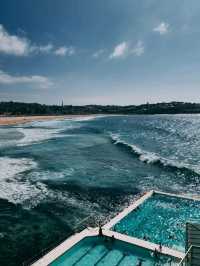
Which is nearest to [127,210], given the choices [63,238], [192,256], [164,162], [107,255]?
[63,238]

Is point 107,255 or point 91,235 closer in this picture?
point 107,255

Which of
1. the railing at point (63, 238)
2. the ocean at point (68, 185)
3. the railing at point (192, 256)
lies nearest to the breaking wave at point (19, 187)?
the ocean at point (68, 185)

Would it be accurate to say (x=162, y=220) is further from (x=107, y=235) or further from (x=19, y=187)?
(x=19, y=187)

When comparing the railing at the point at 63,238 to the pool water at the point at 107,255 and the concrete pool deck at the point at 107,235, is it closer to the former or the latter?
the concrete pool deck at the point at 107,235

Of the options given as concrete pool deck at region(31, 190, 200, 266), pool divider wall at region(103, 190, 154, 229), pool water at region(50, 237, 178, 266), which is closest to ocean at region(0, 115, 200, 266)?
pool divider wall at region(103, 190, 154, 229)

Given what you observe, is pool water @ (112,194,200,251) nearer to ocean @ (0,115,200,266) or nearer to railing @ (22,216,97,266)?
ocean @ (0,115,200,266)
